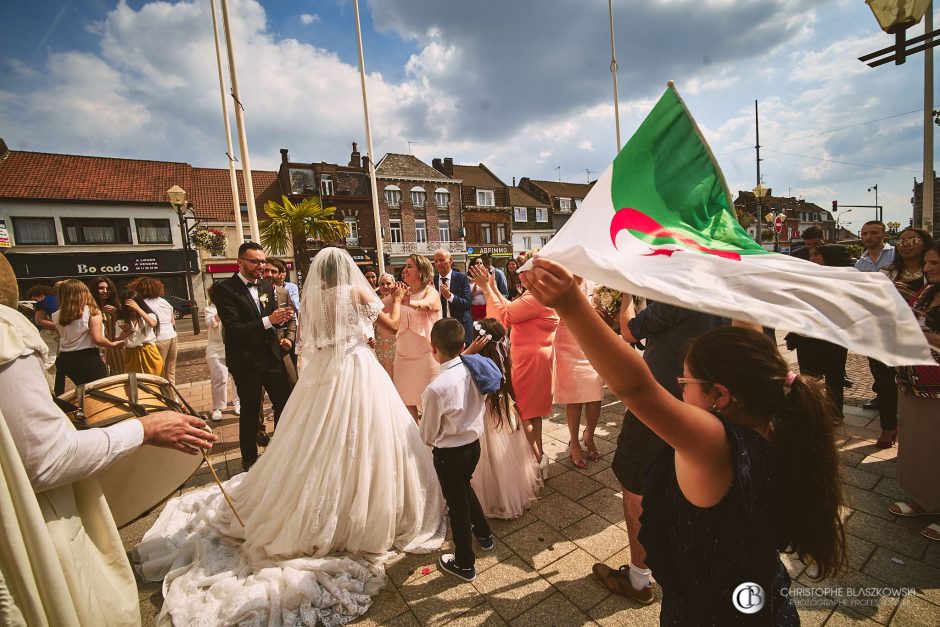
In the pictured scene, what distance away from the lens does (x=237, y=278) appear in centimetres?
423

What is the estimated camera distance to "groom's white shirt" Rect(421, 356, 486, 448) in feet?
8.26

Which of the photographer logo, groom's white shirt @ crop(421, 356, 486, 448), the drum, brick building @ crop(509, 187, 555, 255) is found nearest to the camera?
the photographer logo

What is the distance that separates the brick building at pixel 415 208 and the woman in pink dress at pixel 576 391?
30264mm

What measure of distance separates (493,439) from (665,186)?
225 cm

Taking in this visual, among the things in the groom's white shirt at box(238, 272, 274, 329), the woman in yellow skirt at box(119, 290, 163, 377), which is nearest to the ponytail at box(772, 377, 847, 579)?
the groom's white shirt at box(238, 272, 274, 329)

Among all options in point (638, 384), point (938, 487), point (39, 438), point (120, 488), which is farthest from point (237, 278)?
point (938, 487)

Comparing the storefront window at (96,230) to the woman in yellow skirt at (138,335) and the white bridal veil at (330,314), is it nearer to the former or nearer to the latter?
the woman in yellow skirt at (138,335)

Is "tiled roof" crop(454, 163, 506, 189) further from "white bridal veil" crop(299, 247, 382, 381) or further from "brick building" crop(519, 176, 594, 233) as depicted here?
"white bridal veil" crop(299, 247, 382, 381)

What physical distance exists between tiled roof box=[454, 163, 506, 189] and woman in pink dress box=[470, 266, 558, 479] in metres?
35.3

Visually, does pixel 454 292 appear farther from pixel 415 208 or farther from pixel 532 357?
pixel 415 208

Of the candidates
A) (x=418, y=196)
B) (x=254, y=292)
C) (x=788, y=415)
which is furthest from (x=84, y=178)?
(x=788, y=415)

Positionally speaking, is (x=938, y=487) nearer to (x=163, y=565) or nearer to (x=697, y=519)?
(x=697, y=519)

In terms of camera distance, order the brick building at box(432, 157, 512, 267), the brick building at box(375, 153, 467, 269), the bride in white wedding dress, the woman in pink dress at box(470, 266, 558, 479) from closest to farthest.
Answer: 1. the bride in white wedding dress
2. the woman in pink dress at box(470, 266, 558, 479)
3. the brick building at box(375, 153, 467, 269)
4. the brick building at box(432, 157, 512, 267)

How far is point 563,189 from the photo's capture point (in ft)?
146
